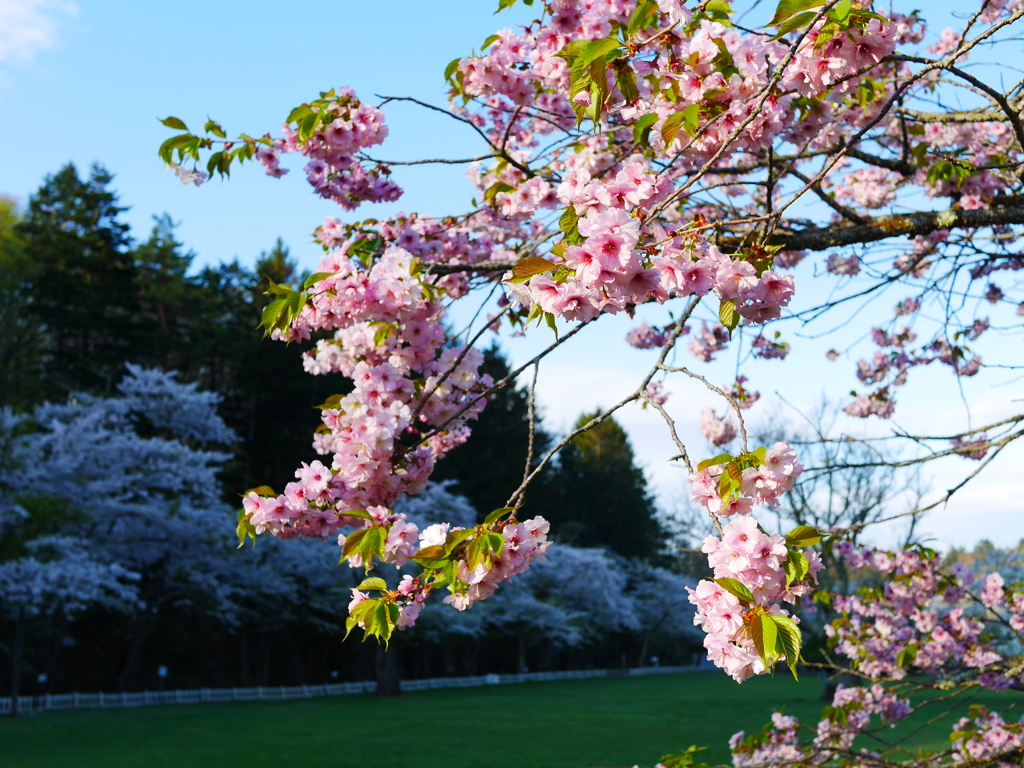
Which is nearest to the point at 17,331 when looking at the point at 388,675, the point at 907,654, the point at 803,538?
the point at 388,675

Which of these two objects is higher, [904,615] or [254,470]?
[254,470]

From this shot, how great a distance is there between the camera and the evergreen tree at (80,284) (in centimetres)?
2683

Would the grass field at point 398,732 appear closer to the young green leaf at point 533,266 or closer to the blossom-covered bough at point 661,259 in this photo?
the blossom-covered bough at point 661,259

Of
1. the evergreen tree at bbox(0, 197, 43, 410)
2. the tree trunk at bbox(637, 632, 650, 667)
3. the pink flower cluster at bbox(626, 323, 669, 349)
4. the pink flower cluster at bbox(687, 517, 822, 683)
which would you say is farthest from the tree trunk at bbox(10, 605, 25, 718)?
the tree trunk at bbox(637, 632, 650, 667)

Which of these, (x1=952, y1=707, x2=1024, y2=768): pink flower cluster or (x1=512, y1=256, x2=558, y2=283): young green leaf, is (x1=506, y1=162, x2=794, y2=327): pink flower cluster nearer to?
(x1=512, y1=256, x2=558, y2=283): young green leaf

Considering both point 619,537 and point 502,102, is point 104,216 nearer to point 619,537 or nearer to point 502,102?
point 619,537

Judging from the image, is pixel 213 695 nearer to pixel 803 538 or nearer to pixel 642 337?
pixel 642 337

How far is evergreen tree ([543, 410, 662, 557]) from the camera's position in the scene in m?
41.3

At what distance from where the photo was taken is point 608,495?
42938 millimetres

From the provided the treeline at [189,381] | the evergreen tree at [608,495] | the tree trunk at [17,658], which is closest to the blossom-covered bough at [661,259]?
the tree trunk at [17,658]

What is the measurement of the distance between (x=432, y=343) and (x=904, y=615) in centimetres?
464

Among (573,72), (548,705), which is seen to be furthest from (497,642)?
(573,72)

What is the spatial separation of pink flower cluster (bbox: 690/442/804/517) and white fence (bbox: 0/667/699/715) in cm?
1843

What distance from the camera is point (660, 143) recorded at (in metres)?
3.11
